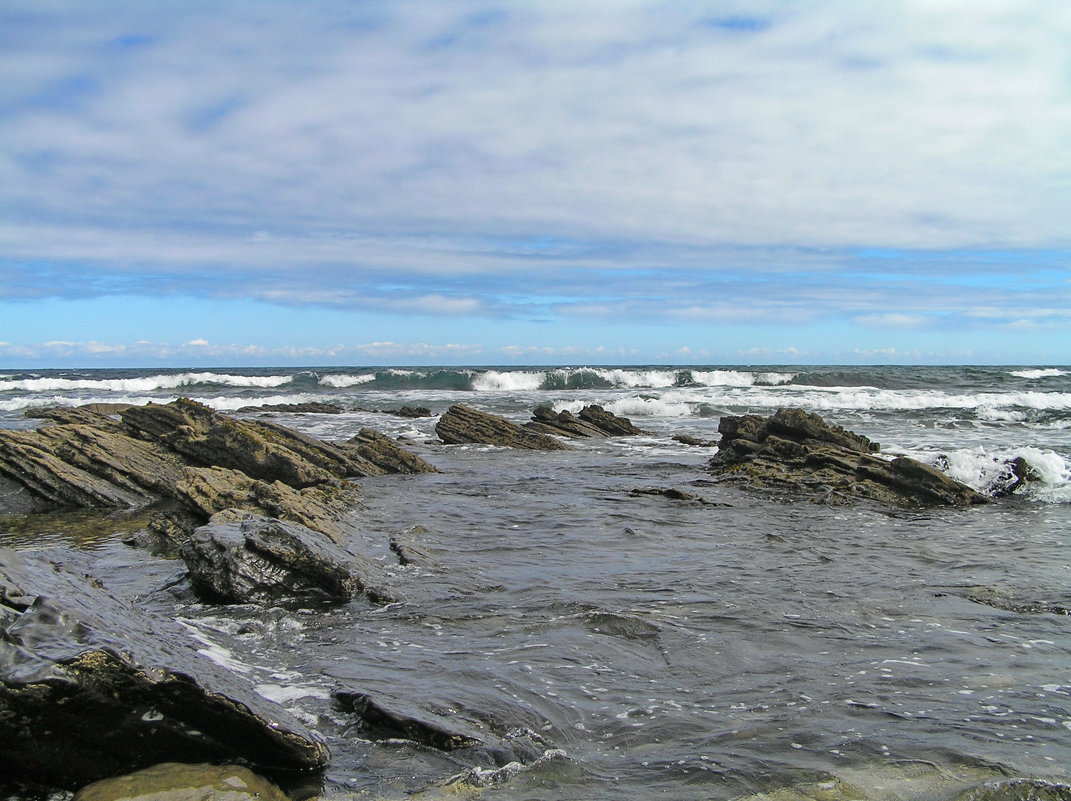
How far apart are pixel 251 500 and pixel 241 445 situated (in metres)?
4.75

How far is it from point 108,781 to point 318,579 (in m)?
4.21

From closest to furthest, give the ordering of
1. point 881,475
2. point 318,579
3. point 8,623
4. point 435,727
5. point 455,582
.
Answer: point 8,623 < point 435,727 < point 318,579 < point 455,582 < point 881,475

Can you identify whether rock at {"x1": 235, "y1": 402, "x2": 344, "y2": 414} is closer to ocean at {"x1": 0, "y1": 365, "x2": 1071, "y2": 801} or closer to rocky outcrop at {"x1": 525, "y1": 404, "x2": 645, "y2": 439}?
rocky outcrop at {"x1": 525, "y1": 404, "x2": 645, "y2": 439}

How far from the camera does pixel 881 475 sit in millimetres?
15570

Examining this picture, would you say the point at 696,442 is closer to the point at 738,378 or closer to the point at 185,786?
the point at 185,786

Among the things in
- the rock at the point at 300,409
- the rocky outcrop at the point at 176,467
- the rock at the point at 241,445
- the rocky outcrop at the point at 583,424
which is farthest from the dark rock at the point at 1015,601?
the rock at the point at 300,409

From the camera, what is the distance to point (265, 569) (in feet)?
25.8

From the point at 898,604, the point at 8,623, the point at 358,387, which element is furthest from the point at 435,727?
the point at 358,387

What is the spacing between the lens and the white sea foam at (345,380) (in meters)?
71.1

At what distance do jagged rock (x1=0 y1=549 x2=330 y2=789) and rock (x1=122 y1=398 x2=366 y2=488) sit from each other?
10.6 meters

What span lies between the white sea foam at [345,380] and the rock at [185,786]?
68.2 meters

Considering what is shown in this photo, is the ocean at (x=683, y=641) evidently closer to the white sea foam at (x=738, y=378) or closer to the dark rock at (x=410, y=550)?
the dark rock at (x=410, y=550)

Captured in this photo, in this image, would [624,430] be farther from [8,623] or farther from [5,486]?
[8,623]

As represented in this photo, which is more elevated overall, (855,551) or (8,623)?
(8,623)
